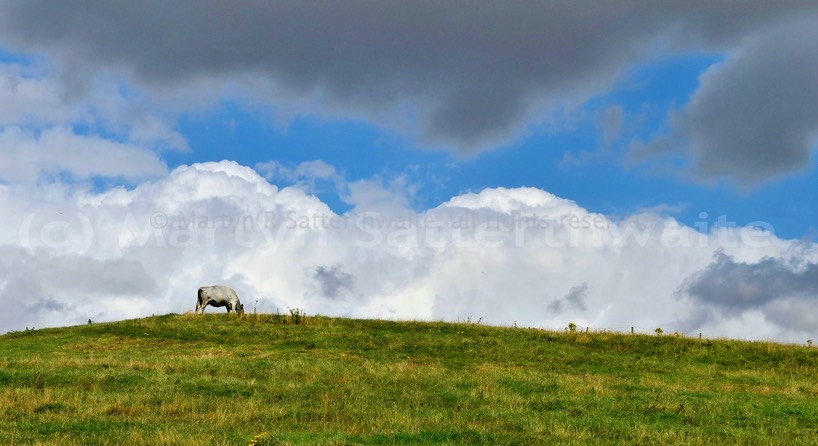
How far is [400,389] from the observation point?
71.5 feet

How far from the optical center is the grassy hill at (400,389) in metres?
15.2

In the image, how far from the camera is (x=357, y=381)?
2323cm

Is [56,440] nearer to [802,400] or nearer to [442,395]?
[442,395]

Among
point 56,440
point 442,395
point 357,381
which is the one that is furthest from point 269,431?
point 357,381

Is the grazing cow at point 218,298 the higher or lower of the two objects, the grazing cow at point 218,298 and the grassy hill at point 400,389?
the higher

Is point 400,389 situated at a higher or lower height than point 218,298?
lower

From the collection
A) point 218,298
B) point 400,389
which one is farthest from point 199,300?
point 400,389

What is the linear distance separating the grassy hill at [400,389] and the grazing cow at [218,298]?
9.42 metres

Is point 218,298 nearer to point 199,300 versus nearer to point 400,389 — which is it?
point 199,300

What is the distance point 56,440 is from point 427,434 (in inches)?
275

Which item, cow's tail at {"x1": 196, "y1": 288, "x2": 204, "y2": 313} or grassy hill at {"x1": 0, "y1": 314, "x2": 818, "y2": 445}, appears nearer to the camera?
grassy hill at {"x1": 0, "y1": 314, "x2": 818, "y2": 445}

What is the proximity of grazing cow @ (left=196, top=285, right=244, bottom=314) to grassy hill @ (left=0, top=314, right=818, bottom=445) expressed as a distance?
9.42 meters

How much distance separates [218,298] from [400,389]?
103ft

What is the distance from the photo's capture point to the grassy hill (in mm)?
15195
